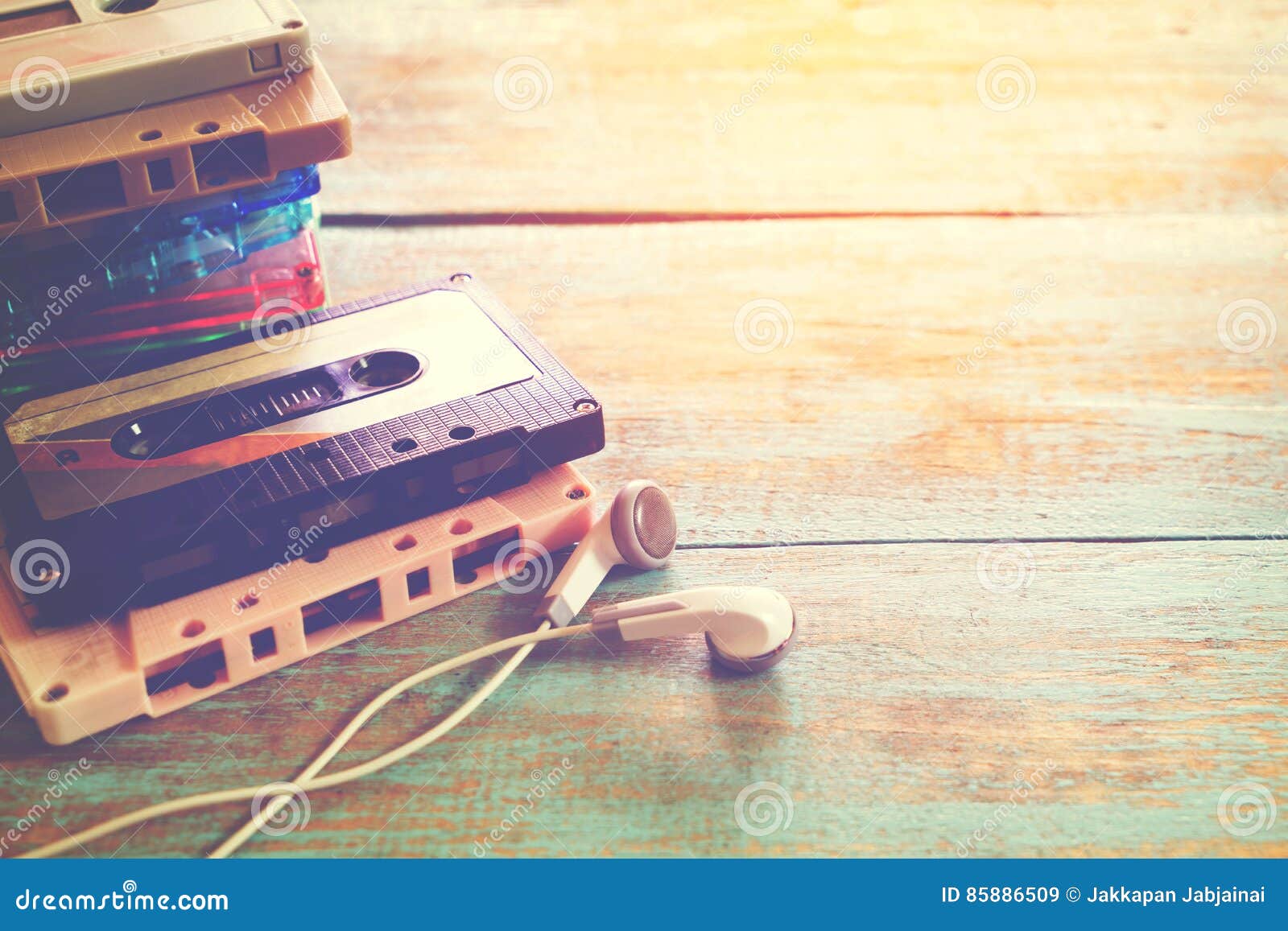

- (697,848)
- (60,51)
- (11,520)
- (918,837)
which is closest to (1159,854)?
(918,837)

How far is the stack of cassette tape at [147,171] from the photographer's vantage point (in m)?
1.01

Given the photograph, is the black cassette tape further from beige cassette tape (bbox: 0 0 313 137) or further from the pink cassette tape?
beige cassette tape (bbox: 0 0 313 137)

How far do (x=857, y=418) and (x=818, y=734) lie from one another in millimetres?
428

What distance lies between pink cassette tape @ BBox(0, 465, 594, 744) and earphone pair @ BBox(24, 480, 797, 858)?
0.18 feet

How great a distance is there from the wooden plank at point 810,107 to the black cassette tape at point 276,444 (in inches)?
19.2

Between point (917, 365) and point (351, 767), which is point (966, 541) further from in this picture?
point (351, 767)

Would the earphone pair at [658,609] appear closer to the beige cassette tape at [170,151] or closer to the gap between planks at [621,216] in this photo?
the beige cassette tape at [170,151]

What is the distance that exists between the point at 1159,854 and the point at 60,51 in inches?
41.6

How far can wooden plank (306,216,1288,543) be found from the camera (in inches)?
47.1

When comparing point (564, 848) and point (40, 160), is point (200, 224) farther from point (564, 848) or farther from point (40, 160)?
point (564, 848)

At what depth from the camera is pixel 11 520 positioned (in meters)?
0.98

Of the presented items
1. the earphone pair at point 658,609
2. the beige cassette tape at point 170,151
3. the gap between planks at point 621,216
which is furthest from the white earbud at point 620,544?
the gap between planks at point 621,216

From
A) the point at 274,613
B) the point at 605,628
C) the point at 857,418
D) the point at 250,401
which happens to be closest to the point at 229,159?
the point at 250,401

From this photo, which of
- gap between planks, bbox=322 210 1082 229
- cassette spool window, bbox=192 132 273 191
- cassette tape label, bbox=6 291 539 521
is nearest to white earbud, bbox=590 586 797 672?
cassette tape label, bbox=6 291 539 521
